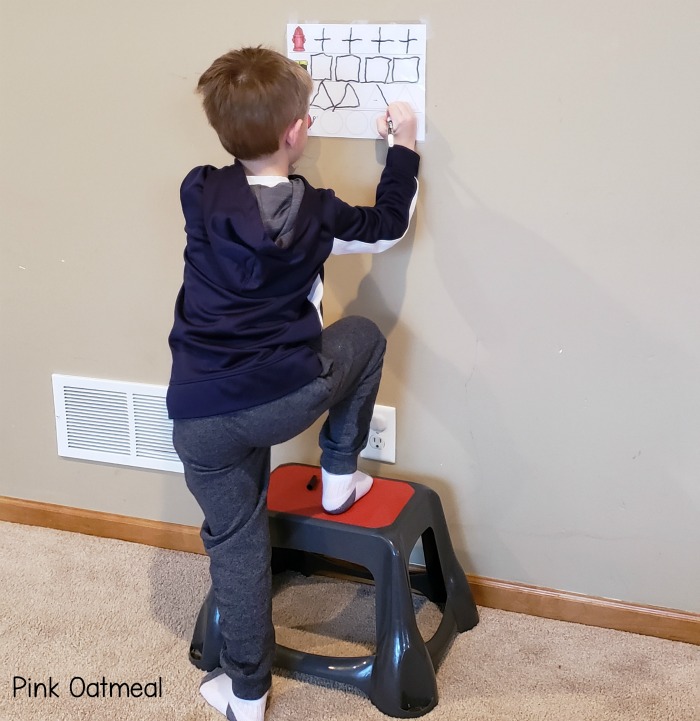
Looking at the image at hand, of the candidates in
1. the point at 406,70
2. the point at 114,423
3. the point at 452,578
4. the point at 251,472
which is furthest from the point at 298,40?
the point at 452,578

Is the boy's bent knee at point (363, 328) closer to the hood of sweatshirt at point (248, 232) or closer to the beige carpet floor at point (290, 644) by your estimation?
the hood of sweatshirt at point (248, 232)

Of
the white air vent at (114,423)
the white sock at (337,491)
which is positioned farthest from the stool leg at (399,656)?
the white air vent at (114,423)

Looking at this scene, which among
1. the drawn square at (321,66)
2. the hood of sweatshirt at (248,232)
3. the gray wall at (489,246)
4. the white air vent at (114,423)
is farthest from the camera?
→ the white air vent at (114,423)

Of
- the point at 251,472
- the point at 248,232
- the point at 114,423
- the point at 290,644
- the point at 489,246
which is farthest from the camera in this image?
the point at 114,423

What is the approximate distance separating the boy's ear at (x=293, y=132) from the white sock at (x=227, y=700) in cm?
90

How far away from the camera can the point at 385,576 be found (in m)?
1.35

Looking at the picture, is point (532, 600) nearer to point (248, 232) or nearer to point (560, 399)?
point (560, 399)

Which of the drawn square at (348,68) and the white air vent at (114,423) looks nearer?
the drawn square at (348,68)

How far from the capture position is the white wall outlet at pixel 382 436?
5.17ft

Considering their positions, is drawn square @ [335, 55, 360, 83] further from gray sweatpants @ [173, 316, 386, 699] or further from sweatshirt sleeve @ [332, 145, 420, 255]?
gray sweatpants @ [173, 316, 386, 699]

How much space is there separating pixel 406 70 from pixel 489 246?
1.09 feet

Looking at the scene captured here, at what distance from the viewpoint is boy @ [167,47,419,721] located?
116 centimetres

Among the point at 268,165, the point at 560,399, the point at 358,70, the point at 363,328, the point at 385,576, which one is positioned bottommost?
the point at 385,576

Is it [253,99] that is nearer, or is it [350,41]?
[253,99]
